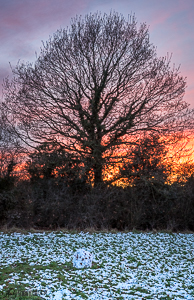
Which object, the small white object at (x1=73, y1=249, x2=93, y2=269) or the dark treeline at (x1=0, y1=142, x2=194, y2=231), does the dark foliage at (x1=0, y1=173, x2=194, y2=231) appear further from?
the small white object at (x1=73, y1=249, x2=93, y2=269)

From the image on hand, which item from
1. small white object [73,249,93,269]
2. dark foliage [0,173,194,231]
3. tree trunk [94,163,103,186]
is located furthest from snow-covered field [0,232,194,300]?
tree trunk [94,163,103,186]

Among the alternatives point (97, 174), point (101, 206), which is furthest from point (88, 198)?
point (97, 174)

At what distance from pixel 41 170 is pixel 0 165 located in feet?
7.53

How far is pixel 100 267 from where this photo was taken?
7.30 metres

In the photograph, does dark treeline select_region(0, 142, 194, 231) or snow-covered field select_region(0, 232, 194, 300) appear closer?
snow-covered field select_region(0, 232, 194, 300)

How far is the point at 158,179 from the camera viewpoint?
13.7m

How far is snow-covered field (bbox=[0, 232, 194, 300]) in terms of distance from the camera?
18.2 feet

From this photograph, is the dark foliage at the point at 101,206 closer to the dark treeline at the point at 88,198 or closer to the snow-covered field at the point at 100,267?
the dark treeline at the point at 88,198

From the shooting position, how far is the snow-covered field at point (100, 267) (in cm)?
554

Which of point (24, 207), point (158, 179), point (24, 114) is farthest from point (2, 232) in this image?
point (158, 179)

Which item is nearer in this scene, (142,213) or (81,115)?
(142,213)

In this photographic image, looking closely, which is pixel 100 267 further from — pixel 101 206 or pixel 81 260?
pixel 101 206

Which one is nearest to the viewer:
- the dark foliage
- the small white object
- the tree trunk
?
the small white object

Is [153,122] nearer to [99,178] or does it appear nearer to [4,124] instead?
[99,178]
